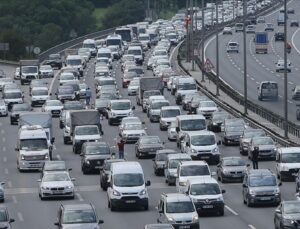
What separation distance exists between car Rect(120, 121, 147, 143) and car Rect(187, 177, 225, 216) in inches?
1119

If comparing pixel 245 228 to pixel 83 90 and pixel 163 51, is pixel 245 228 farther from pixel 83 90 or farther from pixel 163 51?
pixel 163 51

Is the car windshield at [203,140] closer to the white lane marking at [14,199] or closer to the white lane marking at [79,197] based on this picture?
the white lane marking at [79,197]

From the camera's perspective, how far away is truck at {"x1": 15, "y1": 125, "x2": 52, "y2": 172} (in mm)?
71125

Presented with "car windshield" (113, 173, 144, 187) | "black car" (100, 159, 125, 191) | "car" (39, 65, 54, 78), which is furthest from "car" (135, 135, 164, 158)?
"car" (39, 65, 54, 78)

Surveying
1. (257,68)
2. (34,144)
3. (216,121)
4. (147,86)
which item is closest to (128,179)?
(34,144)

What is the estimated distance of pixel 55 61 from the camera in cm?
14800

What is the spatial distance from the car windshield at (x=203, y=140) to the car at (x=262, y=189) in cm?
1572

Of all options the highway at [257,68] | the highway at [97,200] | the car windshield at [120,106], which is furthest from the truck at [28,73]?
the highway at [97,200]

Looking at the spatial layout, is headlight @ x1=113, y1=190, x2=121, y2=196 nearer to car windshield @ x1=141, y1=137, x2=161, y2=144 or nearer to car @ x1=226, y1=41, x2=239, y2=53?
car windshield @ x1=141, y1=137, x2=161, y2=144

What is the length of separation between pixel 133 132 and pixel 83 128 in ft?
14.6

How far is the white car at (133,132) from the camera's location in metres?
83.0

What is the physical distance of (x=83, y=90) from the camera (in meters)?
110

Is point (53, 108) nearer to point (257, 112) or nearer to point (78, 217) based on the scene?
point (257, 112)

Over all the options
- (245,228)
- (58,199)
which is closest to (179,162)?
(58,199)
